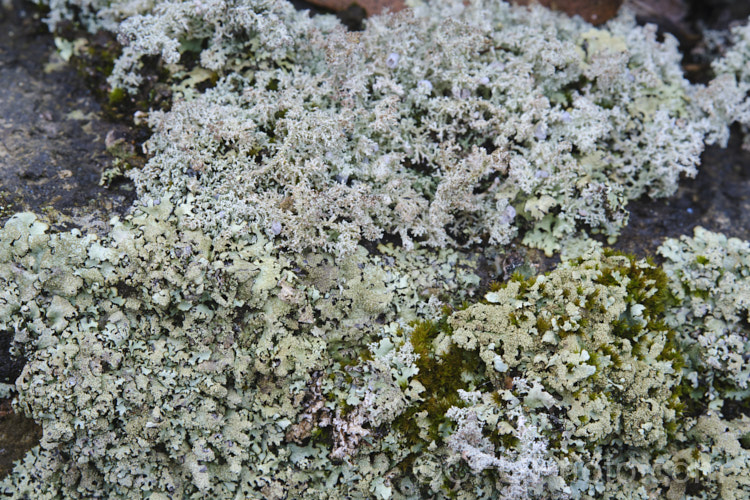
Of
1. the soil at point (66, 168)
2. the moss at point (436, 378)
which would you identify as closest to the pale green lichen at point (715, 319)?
the soil at point (66, 168)

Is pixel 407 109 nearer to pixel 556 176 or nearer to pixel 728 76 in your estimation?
pixel 556 176

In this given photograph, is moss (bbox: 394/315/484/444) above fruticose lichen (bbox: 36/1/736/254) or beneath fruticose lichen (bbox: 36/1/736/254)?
beneath

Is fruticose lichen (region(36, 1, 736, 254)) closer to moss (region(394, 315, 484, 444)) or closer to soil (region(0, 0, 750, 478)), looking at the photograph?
soil (region(0, 0, 750, 478))

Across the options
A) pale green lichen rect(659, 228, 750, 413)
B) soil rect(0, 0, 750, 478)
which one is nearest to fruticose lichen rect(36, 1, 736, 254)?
soil rect(0, 0, 750, 478)

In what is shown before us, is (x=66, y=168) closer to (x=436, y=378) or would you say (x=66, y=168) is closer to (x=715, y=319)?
(x=436, y=378)

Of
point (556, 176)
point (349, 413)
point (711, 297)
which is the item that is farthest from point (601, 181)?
point (349, 413)

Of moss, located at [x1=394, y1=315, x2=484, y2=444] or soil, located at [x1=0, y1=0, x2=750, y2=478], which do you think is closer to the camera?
moss, located at [x1=394, y1=315, x2=484, y2=444]

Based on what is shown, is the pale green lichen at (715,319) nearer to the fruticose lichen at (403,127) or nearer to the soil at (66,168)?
the soil at (66,168)

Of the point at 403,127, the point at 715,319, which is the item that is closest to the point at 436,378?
the point at 403,127
